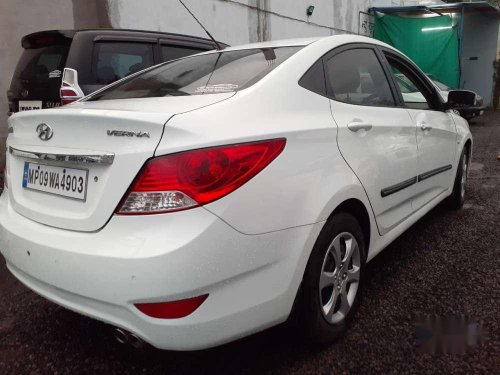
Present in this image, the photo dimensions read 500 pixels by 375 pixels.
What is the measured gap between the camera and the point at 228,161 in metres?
1.55

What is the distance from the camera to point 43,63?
4.20 metres

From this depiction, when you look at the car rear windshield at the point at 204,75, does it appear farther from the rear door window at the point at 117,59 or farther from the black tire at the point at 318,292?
the rear door window at the point at 117,59

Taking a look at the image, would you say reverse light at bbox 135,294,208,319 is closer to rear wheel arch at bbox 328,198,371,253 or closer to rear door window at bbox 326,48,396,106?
rear wheel arch at bbox 328,198,371,253

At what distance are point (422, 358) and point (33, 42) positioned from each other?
171 inches

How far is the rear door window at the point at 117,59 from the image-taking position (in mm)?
4105

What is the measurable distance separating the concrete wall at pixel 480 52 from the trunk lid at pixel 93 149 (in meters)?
16.2

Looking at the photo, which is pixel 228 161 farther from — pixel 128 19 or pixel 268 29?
pixel 268 29

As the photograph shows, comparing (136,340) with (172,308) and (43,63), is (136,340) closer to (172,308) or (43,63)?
(172,308)

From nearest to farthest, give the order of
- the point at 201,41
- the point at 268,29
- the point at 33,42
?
the point at 33,42 → the point at 201,41 → the point at 268,29

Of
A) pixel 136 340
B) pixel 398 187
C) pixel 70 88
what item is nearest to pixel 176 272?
pixel 136 340

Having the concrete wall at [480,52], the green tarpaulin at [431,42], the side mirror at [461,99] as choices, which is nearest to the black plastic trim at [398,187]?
the side mirror at [461,99]

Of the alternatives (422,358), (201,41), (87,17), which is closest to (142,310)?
A: (422,358)

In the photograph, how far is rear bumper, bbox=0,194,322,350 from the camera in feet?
Result: 4.73

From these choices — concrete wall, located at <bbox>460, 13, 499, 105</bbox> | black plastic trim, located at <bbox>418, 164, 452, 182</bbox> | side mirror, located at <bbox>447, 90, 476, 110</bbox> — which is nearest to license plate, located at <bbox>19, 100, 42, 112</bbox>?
black plastic trim, located at <bbox>418, 164, 452, 182</bbox>
